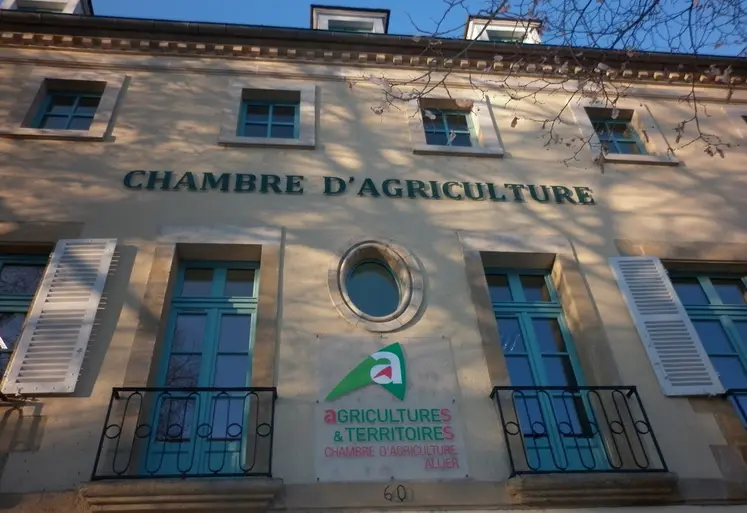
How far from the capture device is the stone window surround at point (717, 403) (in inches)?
199

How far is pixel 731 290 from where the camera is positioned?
22.9 ft

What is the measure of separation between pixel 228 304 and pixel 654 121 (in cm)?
677

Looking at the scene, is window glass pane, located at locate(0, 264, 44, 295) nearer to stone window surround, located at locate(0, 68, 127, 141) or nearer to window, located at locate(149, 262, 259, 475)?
window, located at locate(149, 262, 259, 475)

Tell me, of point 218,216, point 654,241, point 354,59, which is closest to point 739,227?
point 654,241

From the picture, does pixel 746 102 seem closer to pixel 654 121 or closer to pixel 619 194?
pixel 654 121

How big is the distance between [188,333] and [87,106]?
165 inches

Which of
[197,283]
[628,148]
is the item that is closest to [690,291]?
[628,148]

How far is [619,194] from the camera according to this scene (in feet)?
25.1

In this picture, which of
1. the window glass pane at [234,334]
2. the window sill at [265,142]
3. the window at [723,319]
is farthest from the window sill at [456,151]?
the window glass pane at [234,334]

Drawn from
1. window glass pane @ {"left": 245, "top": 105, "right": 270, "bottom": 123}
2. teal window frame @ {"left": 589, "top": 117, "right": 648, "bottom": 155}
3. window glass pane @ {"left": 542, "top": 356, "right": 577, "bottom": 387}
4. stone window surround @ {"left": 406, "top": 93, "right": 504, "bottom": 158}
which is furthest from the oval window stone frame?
teal window frame @ {"left": 589, "top": 117, "right": 648, "bottom": 155}

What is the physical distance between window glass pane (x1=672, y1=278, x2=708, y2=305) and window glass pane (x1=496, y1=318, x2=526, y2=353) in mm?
2091

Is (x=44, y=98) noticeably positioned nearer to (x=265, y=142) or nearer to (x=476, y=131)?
(x=265, y=142)

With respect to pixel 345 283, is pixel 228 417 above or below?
below

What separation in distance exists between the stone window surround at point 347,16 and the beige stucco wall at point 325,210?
239cm
